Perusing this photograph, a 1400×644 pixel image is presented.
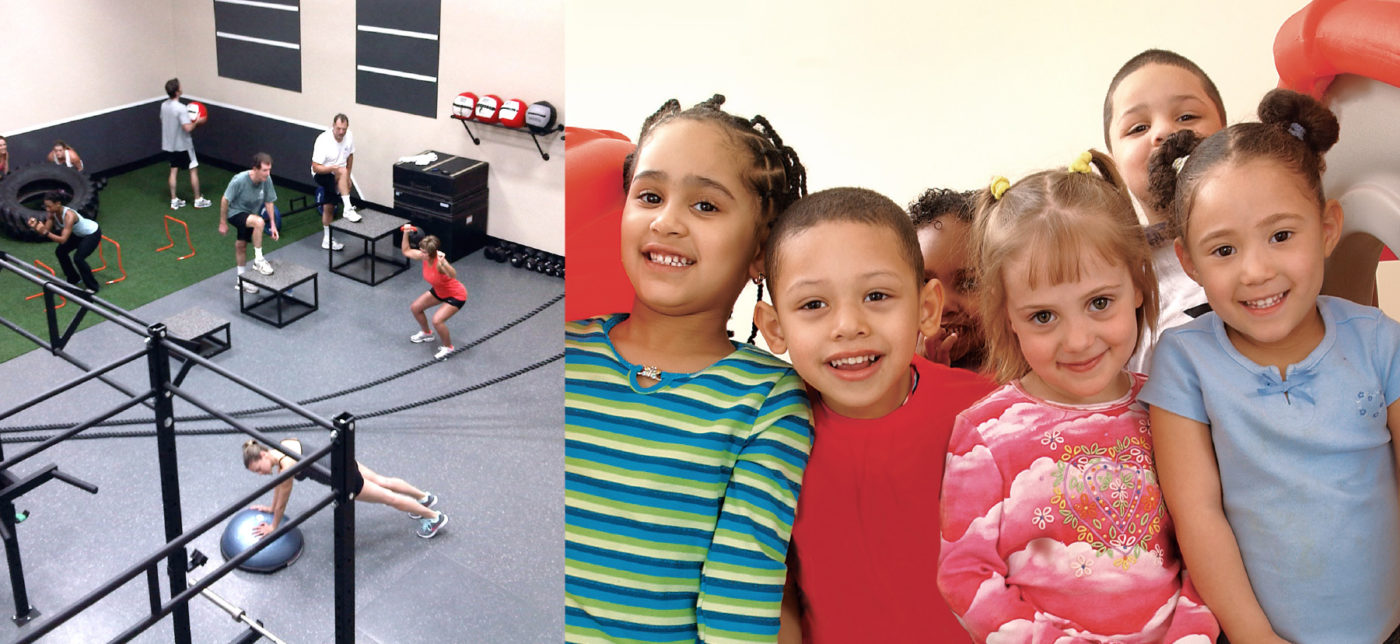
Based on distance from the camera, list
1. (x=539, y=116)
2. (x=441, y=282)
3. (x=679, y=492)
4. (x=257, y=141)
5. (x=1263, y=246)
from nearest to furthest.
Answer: (x=1263, y=246) → (x=679, y=492) → (x=441, y=282) → (x=539, y=116) → (x=257, y=141)

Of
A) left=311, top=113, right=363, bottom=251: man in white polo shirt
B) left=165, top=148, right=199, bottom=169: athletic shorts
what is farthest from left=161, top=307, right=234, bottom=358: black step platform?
left=165, top=148, right=199, bottom=169: athletic shorts

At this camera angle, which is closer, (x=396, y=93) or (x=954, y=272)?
(x=954, y=272)

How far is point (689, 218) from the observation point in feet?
2.44

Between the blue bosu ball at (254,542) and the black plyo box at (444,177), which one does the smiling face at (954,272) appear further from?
the black plyo box at (444,177)

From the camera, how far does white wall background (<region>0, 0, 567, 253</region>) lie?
697 cm

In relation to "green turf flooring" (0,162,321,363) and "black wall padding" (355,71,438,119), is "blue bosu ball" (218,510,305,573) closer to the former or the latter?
"green turf flooring" (0,162,321,363)

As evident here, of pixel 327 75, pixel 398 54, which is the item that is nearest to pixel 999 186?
pixel 398 54

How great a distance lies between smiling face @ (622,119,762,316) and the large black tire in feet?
26.5

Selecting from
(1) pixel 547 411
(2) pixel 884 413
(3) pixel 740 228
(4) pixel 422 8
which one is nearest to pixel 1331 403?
(2) pixel 884 413

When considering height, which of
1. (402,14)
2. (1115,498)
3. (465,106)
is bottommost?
(465,106)

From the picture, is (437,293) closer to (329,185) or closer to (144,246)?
(329,185)

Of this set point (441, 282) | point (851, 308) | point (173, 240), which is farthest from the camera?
point (173, 240)

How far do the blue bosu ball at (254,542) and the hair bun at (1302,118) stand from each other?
4.33m

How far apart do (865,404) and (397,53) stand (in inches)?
297
